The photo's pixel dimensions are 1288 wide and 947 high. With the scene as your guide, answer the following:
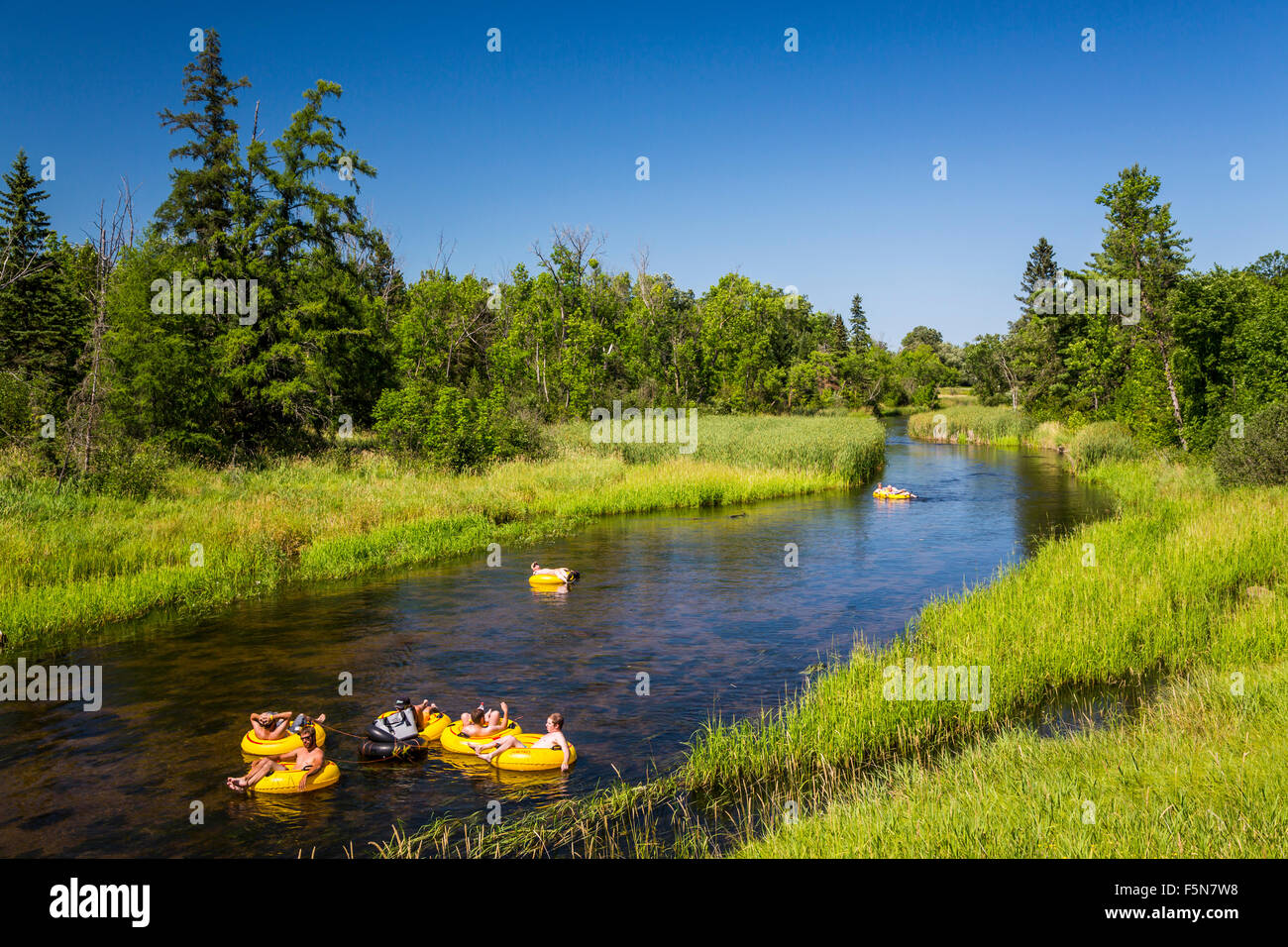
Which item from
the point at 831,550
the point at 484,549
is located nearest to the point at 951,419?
the point at 831,550

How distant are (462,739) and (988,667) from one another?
8.15 metres

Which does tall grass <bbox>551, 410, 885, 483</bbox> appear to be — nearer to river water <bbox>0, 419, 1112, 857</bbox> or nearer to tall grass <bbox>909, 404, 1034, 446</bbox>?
river water <bbox>0, 419, 1112, 857</bbox>

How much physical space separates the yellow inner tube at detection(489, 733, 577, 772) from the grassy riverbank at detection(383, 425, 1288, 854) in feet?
3.75

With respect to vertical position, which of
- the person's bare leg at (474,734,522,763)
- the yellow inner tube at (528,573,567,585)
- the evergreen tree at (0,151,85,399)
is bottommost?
the person's bare leg at (474,734,522,763)

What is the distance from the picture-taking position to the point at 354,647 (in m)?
16.6

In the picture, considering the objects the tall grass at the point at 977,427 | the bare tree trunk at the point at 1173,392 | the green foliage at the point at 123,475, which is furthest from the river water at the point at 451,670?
the tall grass at the point at 977,427

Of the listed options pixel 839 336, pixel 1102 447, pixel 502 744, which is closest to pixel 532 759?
pixel 502 744

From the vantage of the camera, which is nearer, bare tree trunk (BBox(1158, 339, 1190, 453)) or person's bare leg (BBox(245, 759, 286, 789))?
person's bare leg (BBox(245, 759, 286, 789))

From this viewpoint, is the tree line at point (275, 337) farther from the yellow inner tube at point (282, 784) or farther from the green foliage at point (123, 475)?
the yellow inner tube at point (282, 784)

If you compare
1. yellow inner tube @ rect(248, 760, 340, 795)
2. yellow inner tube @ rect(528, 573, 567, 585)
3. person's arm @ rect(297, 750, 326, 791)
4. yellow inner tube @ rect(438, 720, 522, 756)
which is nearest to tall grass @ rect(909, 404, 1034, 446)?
yellow inner tube @ rect(528, 573, 567, 585)

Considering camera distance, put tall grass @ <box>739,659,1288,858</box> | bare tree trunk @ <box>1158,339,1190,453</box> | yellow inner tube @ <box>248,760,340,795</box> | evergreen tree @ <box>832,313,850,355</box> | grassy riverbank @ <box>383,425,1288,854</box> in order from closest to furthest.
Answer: tall grass @ <box>739,659,1288,858</box> → grassy riverbank @ <box>383,425,1288,854</box> → yellow inner tube @ <box>248,760,340,795</box> → bare tree trunk @ <box>1158,339,1190,453</box> → evergreen tree @ <box>832,313,850,355</box>

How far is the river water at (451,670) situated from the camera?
33.7 ft

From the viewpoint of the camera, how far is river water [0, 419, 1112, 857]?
10.3 meters
